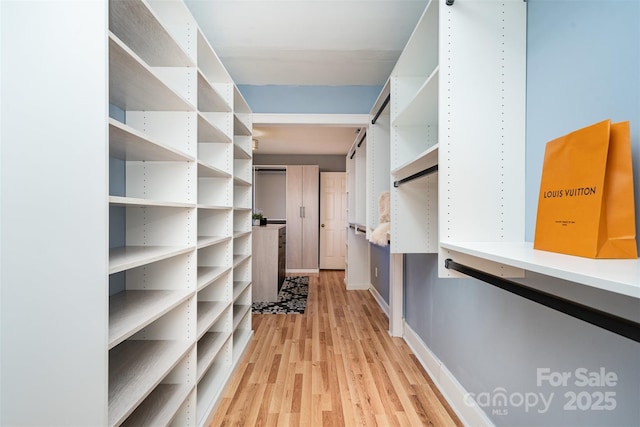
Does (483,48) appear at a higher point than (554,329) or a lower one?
higher

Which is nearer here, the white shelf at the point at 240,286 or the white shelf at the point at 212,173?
the white shelf at the point at 212,173

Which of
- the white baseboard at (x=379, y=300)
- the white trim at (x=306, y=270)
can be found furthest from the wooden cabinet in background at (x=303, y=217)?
the white baseboard at (x=379, y=300)

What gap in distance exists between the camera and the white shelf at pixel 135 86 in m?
1.01

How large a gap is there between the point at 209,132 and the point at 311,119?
1.39 metres

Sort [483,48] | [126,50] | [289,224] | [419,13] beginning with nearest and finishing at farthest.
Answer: [126,50], [483,48], [419,13], [289,224]

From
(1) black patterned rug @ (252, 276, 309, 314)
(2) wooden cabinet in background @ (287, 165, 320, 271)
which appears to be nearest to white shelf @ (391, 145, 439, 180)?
(1) black patterned rug @ (252, 276, 309, 314)

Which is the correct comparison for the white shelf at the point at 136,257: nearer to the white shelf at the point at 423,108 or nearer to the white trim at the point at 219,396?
the white trim at the point at 219,396

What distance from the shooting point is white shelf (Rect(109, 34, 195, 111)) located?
101 cm

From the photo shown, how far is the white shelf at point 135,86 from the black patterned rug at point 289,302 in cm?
268

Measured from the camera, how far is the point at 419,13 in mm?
1997

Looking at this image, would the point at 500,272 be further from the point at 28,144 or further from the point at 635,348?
the point at 28,144

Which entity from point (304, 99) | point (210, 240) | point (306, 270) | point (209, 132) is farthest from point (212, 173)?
point (306, 270)

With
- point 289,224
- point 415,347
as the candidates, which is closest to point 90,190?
point 415,347

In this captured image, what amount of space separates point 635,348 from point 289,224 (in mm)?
5285
